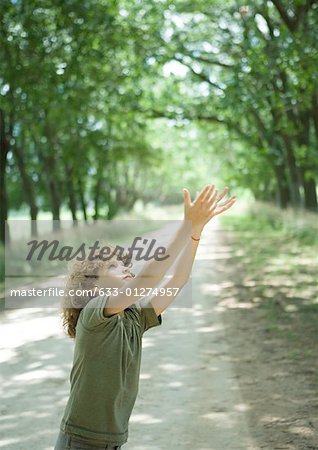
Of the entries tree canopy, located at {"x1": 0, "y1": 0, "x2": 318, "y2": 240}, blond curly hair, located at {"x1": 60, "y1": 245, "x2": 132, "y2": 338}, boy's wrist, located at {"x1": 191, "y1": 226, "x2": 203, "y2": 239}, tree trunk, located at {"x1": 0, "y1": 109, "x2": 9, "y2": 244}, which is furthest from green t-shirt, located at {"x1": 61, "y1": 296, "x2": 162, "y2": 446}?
tree trunk, located at {"x1": 0, "y1": 109, "x2": 9, "y2": 244}

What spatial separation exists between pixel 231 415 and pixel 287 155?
21.5 metres

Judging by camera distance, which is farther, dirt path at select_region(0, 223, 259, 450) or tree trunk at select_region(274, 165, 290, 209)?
tree trunk at select_region(274, 165, 290, 209)

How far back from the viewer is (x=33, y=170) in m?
36.2

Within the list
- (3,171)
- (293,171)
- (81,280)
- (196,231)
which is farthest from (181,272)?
(293,171)

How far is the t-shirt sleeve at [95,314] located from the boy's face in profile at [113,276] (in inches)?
4.4

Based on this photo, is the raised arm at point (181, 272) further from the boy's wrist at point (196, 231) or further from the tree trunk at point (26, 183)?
the tree trunk at point (26, 183)

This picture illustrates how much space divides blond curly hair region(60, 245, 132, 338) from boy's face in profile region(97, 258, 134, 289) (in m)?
0.01

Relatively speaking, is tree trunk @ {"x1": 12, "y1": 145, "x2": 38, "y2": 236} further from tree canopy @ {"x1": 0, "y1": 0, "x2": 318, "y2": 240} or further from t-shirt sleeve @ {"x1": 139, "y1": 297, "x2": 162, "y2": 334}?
→ t-shirt sleeve @ {"x1": 139, "y1": 297, "x2": 162, "y2": 334}

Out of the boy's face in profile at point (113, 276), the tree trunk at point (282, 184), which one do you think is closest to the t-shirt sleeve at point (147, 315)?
the boy's face in profile at point (113, 276)

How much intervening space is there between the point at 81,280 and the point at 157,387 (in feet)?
13.3

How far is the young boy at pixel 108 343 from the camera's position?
307cm

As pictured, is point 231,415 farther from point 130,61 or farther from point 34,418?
point 130,61

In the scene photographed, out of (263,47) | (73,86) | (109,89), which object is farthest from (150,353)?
(109,89)

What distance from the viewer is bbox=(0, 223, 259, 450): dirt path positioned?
222 inches
